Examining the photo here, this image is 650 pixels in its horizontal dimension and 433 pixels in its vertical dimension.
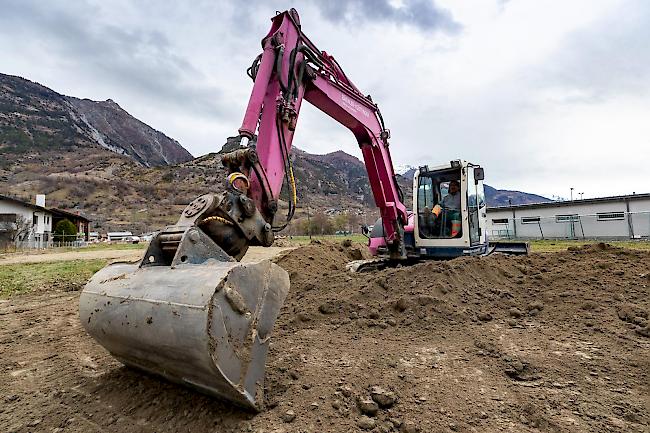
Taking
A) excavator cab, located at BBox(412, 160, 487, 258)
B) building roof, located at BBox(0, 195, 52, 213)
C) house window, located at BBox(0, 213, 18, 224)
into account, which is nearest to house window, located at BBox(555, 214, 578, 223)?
excavator cab, located at BBox(412, 160, 487, 258)

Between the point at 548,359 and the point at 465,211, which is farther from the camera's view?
the point at 465,211

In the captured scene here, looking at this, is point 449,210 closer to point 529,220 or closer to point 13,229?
point 529,220

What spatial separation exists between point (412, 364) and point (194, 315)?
76.8 inches

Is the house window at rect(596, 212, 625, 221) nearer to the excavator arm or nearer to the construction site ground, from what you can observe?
the construction site ground

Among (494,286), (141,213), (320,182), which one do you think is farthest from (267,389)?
(320,182)

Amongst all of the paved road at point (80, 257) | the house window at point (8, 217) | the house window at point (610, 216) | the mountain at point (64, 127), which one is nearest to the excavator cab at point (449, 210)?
the paved road at point (80, 257)

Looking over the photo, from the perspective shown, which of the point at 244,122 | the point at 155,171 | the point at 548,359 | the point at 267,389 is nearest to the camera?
the point at 267,389

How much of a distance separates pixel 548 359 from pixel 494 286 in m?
2.16

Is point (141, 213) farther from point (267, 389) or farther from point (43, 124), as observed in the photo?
point (267, 389)

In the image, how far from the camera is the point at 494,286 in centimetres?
541

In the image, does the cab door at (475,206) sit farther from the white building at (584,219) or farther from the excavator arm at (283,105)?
the white building at (584,219)

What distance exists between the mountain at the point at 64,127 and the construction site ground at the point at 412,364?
365ft

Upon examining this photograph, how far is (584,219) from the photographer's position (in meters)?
24.9

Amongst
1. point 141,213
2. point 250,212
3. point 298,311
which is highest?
point 141,213
